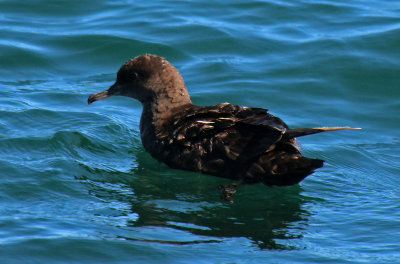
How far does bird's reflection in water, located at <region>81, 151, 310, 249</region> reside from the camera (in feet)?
19.9

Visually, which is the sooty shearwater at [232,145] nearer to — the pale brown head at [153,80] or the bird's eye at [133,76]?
the pale brown head at [153,80]

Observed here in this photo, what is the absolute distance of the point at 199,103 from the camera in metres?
9.52

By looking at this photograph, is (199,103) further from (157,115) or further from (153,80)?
(157,115)

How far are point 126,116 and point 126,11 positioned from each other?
13.3 feet

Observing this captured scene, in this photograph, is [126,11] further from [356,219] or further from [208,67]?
[356,219]

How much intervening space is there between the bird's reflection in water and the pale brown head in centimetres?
81

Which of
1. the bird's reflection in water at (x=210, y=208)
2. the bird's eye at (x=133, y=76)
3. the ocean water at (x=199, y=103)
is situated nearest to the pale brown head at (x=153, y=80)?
the bird's eye at (x=133, y=76)

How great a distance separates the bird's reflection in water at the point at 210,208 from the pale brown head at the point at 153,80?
809mm

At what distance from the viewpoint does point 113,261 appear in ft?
18.3

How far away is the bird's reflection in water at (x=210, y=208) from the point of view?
6078mm

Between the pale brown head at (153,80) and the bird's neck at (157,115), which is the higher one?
the pale brown head at (153,80)

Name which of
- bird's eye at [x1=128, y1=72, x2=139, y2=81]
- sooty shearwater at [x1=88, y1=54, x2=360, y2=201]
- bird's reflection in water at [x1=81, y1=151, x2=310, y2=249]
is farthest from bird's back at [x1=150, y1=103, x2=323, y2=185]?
bird's eye at [x1=128, y1=72, x2=139, y2=81]

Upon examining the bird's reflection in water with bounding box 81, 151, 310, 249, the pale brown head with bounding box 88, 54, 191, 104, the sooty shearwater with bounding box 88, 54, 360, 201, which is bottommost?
the bird's reflection in water with bounding box 81, 151, 310, 249

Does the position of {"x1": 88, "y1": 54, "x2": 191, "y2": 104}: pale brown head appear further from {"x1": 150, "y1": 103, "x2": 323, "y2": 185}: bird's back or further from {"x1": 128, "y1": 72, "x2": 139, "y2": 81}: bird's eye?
{"x1": 150, "y1": 103, "x2": 323, "y2": 185}: bird's back
